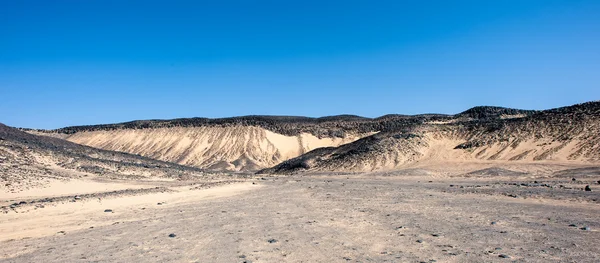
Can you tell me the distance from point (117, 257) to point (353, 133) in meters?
81.5

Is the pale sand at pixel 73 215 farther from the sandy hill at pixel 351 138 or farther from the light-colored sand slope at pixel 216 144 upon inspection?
the light-colored sand slope at pixel 216 144

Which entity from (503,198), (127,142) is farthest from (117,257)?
(127,142)

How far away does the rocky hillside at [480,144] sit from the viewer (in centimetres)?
3941

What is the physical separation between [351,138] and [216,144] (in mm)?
28078

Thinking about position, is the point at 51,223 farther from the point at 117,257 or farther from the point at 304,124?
the point at 304,124

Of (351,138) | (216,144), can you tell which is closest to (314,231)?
(351,138)

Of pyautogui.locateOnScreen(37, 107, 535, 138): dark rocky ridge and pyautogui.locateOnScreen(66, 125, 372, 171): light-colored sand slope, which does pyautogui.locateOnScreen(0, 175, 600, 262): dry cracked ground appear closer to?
pyautogui.locateOnScreen(66, 125, 372, 171): light-colored sand slope

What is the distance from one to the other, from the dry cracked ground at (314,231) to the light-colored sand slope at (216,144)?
55.7m

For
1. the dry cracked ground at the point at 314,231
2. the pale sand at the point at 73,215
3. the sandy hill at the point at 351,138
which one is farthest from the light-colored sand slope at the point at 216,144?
the dry cracked ground at the point at 314,231

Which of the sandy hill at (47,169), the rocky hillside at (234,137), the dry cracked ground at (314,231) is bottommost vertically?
the dry cracked ground at (314,231)

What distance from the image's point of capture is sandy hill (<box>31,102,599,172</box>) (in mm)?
43219

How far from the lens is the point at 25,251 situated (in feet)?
30.2

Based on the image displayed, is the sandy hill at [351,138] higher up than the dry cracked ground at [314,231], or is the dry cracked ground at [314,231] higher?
the sandy hill at [351,138]

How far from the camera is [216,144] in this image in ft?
284
